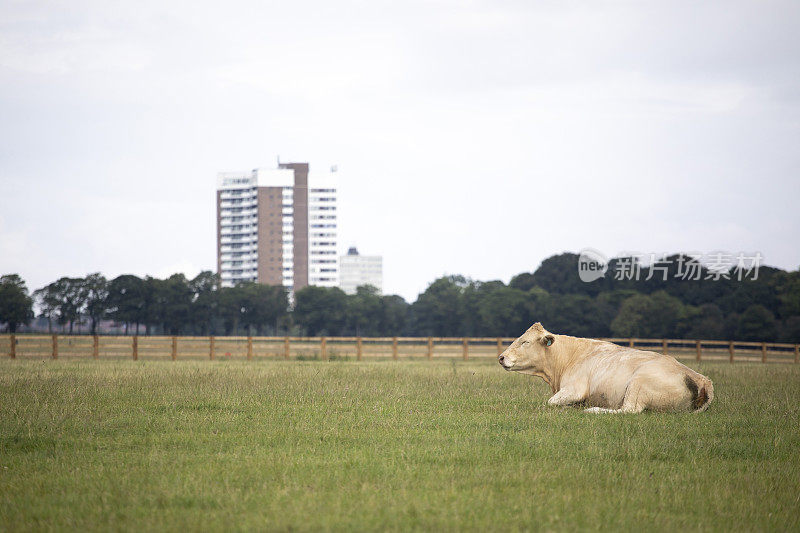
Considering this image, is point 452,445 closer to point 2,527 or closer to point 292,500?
point 292,500

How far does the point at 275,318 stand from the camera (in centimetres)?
10025

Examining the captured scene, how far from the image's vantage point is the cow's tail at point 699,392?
10133 millimetres

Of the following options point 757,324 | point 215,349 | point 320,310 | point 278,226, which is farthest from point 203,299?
point 278,226

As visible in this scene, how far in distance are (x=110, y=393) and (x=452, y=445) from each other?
678 cm

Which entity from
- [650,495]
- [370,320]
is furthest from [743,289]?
[650,495]

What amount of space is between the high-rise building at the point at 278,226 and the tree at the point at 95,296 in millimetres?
87567

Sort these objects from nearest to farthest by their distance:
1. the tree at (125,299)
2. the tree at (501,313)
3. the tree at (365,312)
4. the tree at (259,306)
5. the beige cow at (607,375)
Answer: the beige cow at (607,375), the tree at (501,313), the tree at (125,299), the tree at (259,306), the tree at (365,312)

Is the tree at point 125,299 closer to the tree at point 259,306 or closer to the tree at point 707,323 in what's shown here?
the tree at point 259,306

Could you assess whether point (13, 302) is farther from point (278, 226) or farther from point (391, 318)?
point (278, 226)

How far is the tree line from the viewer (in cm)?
6512

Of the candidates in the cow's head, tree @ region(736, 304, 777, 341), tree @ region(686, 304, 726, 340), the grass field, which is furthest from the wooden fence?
tree @ region(686, 304, 726, 340)

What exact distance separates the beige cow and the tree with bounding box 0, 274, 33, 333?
6007 cm

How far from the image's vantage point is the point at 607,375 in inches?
420

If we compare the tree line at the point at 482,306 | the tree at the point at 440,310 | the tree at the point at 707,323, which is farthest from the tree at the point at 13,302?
the tree at the point at 707,323
